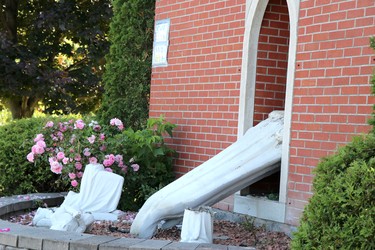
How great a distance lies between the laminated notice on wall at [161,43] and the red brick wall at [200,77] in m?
0.07

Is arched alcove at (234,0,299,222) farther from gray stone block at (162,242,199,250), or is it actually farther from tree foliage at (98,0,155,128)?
tree foliage at (98,0,155,128)

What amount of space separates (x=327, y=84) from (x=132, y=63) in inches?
157

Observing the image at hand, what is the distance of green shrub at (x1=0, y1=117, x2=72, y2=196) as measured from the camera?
9.52 meters

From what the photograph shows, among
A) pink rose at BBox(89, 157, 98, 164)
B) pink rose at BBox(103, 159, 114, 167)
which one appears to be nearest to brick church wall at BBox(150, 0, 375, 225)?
pink rose at BBox(103, 159, 114, 167)

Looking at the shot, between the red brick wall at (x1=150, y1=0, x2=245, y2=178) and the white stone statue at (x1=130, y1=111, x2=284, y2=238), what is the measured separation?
585 millimetres

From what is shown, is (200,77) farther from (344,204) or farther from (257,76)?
(344,204)

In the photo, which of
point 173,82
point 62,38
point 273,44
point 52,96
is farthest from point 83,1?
point 273,44

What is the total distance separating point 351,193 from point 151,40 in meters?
6.13

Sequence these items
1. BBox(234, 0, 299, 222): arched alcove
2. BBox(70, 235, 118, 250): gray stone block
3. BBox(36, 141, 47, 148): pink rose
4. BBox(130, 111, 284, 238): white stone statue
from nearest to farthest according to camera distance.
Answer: BBox(70, 235, 118, 250): gray stone block < BBox(130, 111, 284, 238): white stone statue < BBox(234, 0, 299, 222): arched alcove < BBox(36, 141, 47, 148): pink rose

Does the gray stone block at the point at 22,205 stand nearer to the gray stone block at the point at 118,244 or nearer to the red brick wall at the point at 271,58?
the gray stone block at the point at 118,244

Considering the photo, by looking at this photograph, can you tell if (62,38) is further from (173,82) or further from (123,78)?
(173,82)

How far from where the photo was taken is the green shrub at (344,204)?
4086mm

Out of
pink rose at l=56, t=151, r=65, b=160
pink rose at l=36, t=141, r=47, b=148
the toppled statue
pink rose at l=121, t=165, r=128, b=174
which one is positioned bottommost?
the toppled statue

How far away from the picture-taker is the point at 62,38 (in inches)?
750
